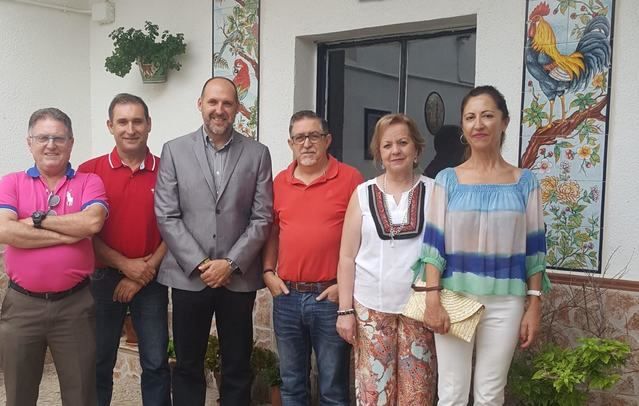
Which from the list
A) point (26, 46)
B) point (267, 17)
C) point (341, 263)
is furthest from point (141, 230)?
point (26, 46)

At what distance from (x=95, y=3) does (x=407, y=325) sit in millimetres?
3822

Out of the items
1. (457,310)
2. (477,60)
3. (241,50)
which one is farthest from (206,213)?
(241,50)

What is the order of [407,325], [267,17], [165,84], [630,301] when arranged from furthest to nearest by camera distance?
1. [165,84]
2. [267,17]
3. [630,301]
4. [407,325]

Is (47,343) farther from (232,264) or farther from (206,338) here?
(232,264)

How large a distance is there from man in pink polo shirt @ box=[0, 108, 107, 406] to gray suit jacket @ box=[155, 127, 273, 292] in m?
0.31

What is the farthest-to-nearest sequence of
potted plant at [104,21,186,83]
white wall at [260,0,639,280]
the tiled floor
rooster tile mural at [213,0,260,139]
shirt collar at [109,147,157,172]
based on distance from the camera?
potted plant at [104,21,186,83] → rooster tile mural at [213,0,260,139] → the tiled floor → shirt collar at [109,147,157,172] → white wall at [260,0,639,280]

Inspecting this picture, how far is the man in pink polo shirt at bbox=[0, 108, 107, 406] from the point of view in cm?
282

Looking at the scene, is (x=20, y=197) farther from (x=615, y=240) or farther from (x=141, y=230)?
(x=615, y=240)

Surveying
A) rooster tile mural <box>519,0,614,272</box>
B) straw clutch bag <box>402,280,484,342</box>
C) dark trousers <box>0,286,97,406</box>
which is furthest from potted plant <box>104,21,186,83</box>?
straw clutch bag <box>402,280,484,342</box>

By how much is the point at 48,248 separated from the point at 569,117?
246 centimetres

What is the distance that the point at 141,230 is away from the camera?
3203 millimetres

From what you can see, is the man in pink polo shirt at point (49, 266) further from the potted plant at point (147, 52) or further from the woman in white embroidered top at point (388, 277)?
the potted plant at point (147, 52)

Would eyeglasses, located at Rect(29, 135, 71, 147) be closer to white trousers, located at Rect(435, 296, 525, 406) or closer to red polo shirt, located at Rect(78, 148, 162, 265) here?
red polo shirt, located at Rect(78, 148, 162, 265)

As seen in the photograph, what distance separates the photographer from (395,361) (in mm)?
2713
